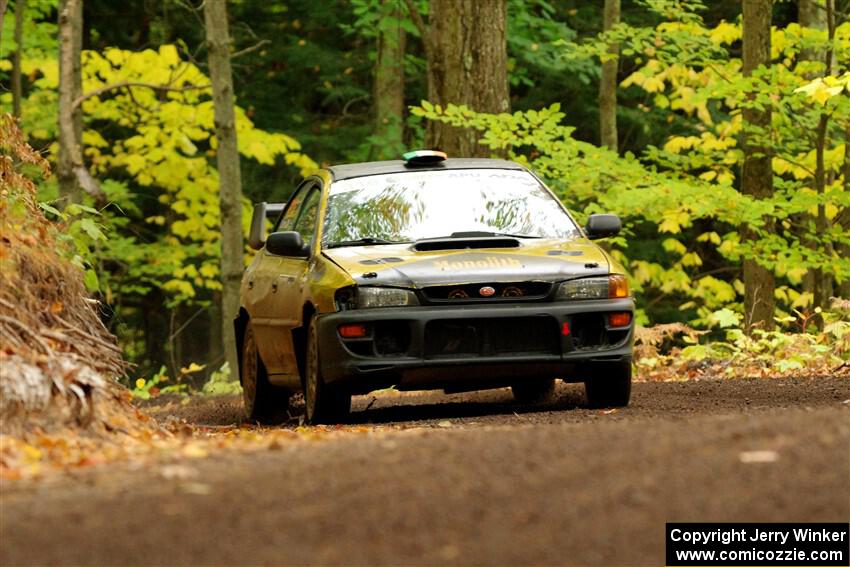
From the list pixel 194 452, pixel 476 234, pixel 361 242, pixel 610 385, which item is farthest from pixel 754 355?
pixel 194 452

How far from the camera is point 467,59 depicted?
57.0 feet

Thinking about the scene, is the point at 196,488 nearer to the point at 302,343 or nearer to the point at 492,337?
the point at 492,337

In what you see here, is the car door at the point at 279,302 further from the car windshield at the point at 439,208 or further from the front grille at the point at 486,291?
the front grille at the point at 486,291

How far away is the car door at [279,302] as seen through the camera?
10828mm

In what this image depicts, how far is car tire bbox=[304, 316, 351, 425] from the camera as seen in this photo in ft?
32.8

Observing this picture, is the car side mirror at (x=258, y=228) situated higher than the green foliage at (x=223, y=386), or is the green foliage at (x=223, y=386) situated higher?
the car side mirror at (x=258, y=228)

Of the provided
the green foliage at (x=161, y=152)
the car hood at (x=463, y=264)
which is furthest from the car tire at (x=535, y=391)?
the green foliage at (x=161, y=152)

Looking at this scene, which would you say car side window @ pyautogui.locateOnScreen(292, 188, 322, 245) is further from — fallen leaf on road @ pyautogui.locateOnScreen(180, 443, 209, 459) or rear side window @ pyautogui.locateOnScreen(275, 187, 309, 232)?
fallen leaf on road @ pyautogui.locateOnScreen(180, 443, 209, 459)

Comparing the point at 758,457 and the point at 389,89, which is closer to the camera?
the point at 758,457

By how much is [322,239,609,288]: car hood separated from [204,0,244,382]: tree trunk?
36.4 ft

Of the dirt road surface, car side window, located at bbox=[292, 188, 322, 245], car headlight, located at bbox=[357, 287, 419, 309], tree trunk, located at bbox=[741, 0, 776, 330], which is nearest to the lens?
the dirt road surface

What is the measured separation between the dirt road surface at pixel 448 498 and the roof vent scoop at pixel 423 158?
195 inches

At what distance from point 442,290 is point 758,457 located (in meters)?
4.28

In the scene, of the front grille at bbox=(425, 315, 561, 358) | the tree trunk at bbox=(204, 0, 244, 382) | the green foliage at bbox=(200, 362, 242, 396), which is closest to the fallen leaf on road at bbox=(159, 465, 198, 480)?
the front grille at bbox=(425, 315, 561, 358)
